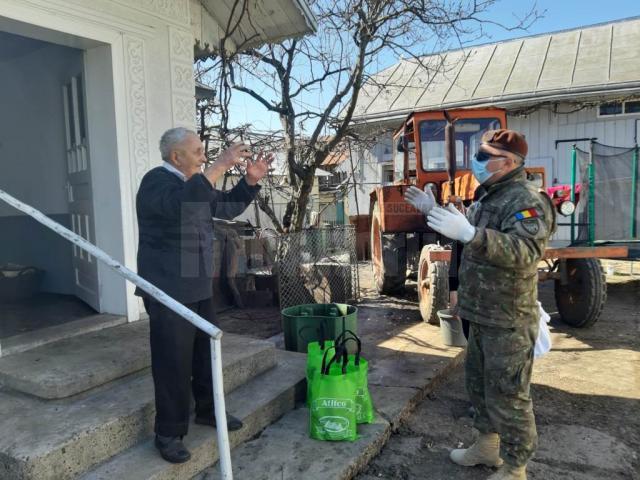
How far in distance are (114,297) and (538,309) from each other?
127 inches

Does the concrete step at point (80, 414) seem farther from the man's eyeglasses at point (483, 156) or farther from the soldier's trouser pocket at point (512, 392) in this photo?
the man's eyeglasses at point (483, 156)

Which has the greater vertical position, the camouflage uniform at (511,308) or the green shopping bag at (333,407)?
the camouflage uniform at (511,308)

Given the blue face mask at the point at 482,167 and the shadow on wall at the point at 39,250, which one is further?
the shadow on wall at the point at 39,250

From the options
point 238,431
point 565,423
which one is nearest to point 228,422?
point 238,431

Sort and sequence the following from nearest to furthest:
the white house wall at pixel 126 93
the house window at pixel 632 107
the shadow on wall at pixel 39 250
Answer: the white house wall at pixel 126 93 → the shadow on wall at pixel 39 250 → the house window at pixel 632 107

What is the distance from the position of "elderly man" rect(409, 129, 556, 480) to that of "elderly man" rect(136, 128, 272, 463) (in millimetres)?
1134

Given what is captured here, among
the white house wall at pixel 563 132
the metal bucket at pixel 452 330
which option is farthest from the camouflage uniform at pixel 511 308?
the white house wall at pixel 563 132

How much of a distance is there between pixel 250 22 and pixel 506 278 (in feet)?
12.6

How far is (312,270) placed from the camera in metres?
6.65

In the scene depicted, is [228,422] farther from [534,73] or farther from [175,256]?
[534,73]

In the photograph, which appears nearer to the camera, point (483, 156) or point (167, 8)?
point (483, 156)

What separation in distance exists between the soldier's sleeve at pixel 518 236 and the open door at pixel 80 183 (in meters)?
3.25

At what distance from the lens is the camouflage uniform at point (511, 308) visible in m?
2.36

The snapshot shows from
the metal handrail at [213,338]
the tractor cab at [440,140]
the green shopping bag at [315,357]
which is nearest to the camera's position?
the metal handrail at [213,338]
